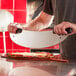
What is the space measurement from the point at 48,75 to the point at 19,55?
14.2 inches

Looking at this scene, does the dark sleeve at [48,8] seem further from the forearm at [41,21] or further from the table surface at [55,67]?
the table surface at [55,67]

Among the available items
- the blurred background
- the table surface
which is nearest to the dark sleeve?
the table surface

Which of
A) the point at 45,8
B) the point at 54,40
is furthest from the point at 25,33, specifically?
the point at 45,8

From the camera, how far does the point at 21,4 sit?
2883mm

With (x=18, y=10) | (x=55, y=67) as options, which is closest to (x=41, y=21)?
(x=55, y=67)

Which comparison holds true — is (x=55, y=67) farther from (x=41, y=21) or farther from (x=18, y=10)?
(x=18, y=10)

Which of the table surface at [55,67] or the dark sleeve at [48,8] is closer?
the table surface at [55,67]

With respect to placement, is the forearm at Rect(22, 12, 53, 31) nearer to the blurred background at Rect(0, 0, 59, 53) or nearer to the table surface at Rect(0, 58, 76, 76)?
the table surface at Rect(0, 58, 76, 76)

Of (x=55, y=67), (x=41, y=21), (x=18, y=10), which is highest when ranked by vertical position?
(x=18, y=10)

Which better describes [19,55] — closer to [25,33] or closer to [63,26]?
[63,26]

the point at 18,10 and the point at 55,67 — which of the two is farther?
the point at 18,10

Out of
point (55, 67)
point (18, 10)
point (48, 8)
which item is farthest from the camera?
point (18, 10)

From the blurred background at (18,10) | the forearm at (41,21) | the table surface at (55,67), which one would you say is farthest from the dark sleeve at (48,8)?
the blurred background at (18,10)

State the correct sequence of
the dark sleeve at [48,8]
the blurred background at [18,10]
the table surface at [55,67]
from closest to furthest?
the table surface at [55,67] → the dark sleeve at [48,8] → the blurred background at [18,10]
